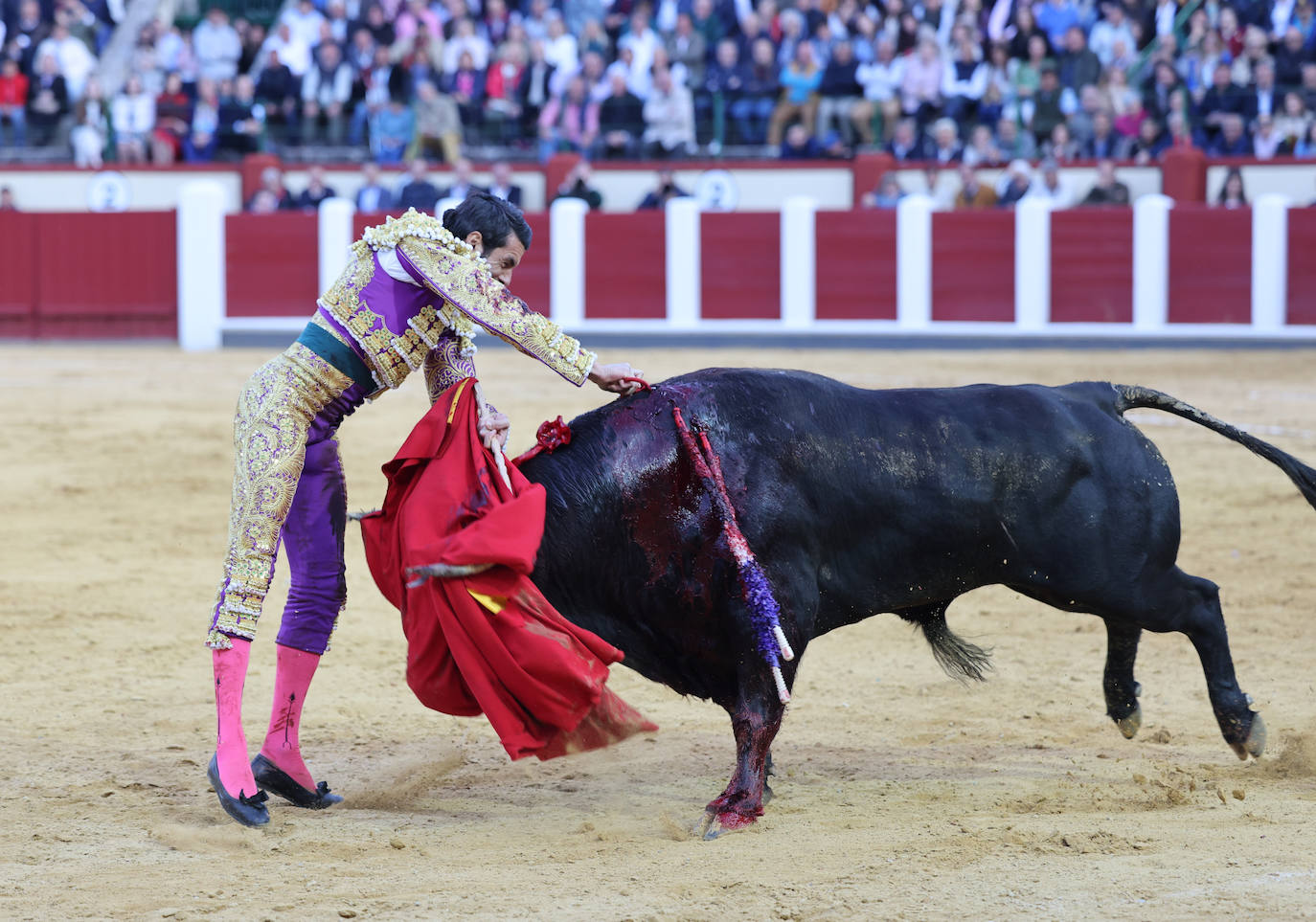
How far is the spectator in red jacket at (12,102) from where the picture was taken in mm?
14242

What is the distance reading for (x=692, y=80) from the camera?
1385 cm

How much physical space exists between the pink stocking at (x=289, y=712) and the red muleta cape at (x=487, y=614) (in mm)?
265

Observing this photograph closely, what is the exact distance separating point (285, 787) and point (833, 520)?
3.95 ft

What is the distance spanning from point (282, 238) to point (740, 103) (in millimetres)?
3841

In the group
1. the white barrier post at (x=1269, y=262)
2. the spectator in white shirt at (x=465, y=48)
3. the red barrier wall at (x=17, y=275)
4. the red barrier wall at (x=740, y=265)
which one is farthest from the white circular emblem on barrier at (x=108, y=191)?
the white barrier post at (x=1269, y=262)

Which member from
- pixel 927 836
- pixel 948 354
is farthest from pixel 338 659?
pixel 948 354

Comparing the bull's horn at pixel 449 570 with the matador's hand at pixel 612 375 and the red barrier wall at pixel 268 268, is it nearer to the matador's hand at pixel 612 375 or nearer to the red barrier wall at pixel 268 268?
the matador's hand at pixel 612 375

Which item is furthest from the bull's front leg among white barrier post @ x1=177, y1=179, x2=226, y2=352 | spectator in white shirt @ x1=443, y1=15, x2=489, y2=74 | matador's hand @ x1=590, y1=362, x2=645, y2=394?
spectator in white shirt @ x1=443, y1=15, x2=489, y2=74

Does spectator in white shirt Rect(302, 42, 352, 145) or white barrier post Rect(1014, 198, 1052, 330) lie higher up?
spectator in white shirt Rect(302, 42, 352, 145)

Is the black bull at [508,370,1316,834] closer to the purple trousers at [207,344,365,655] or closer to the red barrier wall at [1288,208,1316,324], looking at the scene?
the purple trousers at [207,344,365,655]

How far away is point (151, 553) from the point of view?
5848 mm

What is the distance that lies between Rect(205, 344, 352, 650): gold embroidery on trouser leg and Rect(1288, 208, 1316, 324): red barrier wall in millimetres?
10303

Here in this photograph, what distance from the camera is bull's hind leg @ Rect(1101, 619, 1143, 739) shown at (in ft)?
11.9

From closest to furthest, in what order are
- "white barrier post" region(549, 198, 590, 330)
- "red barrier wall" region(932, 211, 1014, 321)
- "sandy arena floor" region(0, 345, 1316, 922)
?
"sandy arena floor" region(0, 345, 1316, 922) → "red barrier wall" region(932, 211, 1014, 321) → "white barrier post" region(549, 198, 590, 330)
